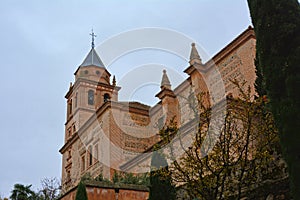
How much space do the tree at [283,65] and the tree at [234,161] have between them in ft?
4.54

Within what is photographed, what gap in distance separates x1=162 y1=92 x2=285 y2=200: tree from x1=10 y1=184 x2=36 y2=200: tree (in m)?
17.3

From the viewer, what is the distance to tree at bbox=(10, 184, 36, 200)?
76.3 ft

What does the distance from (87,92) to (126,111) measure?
6.96 m

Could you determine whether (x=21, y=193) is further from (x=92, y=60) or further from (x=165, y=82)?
(x=92, y=60)

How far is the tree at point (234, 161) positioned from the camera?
7.44 meters

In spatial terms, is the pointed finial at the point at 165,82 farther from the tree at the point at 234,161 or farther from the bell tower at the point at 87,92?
the tree at the point at 234,161

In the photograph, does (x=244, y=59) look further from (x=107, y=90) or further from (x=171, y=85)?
(x=107, y=90)

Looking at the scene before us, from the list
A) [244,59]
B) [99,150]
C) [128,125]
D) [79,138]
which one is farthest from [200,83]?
[79,138]

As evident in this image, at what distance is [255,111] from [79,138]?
76.8ft

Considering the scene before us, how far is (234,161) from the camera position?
25.7 ft

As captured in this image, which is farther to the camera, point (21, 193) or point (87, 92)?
point (87, 92)

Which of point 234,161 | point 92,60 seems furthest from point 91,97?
point 234,161

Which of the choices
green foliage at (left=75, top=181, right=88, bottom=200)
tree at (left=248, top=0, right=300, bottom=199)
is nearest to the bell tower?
green foliage at (left=75, top=181, right=88, bottom=200)

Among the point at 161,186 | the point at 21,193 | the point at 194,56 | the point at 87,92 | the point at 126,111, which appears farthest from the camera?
the point at 87,92
